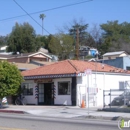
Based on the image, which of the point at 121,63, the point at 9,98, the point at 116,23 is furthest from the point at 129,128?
the point at 116,23

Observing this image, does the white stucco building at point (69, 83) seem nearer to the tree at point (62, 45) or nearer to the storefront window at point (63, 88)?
the storefront window at point (63, 88)

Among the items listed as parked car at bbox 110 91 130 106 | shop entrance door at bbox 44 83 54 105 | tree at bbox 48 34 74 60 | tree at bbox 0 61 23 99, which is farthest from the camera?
tree at bbox 48 34 74 60

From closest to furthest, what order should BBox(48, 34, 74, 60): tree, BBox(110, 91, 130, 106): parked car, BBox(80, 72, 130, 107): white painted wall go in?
BBox(110, 91, 130, 106): parked car
BBox(80, 72, 130, 107): white painted wall
BBox(48, 34, 74, 60): tree

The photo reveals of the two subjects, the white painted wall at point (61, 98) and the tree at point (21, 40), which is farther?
the tree at point (21, 40)

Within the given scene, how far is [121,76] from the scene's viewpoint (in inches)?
1467

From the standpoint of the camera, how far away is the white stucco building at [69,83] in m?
33.3

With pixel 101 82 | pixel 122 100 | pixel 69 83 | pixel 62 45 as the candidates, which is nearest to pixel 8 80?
pixel 69 83

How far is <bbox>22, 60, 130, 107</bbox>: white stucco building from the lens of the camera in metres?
33.3

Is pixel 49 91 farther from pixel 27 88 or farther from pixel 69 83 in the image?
pixel 69 83

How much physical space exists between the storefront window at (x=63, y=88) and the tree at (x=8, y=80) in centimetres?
439

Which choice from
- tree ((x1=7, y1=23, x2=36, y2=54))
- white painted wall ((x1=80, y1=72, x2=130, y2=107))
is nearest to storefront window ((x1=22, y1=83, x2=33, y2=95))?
white painted wall ((x1=80, y1=72, x2=130, y2=107))

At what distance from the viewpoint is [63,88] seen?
113 feet

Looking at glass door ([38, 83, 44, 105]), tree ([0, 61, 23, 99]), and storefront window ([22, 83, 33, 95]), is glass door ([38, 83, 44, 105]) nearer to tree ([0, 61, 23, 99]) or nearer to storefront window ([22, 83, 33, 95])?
storefront window ([22, 83, 33, 95])

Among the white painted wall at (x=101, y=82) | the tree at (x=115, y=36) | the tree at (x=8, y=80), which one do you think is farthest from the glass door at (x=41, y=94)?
the tree at (x=115, y=36)
